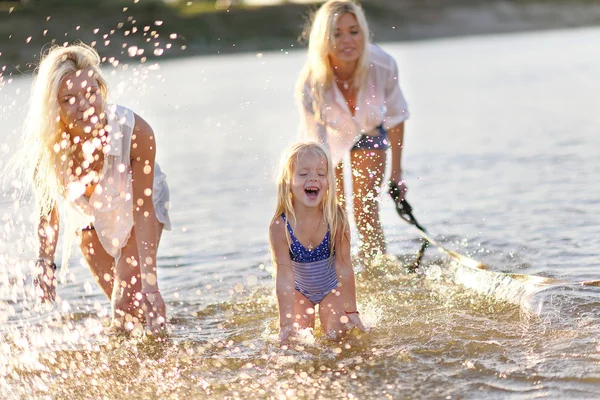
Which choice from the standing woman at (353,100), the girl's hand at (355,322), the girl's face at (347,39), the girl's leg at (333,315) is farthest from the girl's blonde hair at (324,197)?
the girl's face at (347,39)

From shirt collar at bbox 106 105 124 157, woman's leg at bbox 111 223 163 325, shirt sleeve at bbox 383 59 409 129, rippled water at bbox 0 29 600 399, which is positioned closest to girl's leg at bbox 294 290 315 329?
rippled water at bbox 0 29 600 399

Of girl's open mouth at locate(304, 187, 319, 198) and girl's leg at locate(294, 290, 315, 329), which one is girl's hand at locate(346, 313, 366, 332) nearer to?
girl's leg at locate(294, 290, 315, 329)

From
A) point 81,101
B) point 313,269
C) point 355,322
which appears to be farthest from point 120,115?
point 355,322

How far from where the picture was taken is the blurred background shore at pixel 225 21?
50406mm

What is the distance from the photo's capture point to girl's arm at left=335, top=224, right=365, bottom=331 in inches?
210

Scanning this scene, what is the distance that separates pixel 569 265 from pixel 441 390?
260 cm

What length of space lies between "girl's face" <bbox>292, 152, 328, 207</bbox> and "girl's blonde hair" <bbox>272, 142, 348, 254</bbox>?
0.9 inches

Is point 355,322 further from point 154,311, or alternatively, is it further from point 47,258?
point 47,258

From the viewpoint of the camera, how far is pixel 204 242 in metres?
8.49

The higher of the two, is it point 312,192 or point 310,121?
point 310,121

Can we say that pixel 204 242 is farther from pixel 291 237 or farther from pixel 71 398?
pixel 71 398

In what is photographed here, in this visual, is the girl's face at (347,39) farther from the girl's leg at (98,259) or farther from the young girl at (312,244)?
the girl's leg at (98,259)

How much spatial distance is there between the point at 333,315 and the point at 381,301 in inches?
34.7

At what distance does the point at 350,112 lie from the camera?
22.3ft
